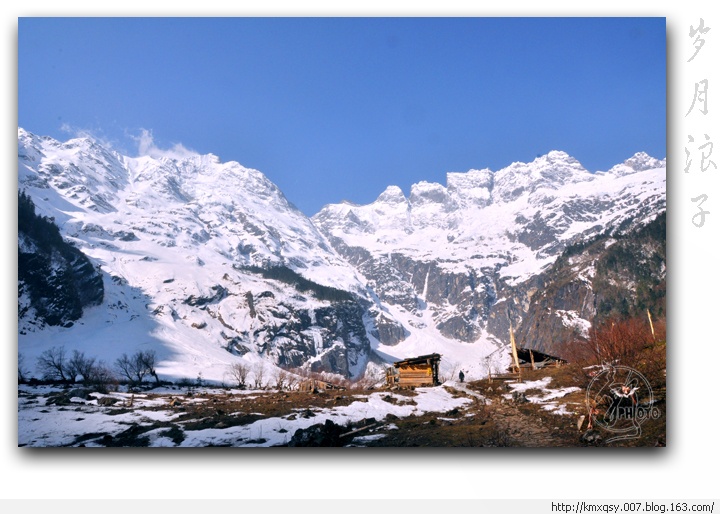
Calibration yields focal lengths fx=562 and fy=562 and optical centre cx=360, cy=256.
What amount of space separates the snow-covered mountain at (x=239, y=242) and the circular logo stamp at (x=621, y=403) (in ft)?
13.9

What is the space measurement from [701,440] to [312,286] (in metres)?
78.3

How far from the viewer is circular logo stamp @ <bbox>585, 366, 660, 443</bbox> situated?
11523mm

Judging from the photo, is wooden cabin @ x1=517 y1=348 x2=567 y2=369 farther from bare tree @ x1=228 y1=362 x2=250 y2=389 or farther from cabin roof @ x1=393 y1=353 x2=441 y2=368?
bare tree @ x1=228 y1=362 x2=250 y2=389

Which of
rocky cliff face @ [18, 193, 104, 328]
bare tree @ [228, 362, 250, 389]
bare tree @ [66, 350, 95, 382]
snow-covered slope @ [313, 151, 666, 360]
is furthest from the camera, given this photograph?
bare tree @ [228, 362, 250, 389]

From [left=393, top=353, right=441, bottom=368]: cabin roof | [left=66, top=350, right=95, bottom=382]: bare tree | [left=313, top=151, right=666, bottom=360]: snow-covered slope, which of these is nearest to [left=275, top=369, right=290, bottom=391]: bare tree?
[left=393, top=353, right=441, bottom=368]: cabin roof

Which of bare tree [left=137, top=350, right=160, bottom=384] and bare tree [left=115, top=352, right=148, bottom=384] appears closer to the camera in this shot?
bare tree [left=115, top=352, right=148, bottom=384]

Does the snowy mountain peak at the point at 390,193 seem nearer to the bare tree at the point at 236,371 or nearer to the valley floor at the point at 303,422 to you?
the valley floor at the point at 303,422

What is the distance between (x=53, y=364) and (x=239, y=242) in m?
38.4

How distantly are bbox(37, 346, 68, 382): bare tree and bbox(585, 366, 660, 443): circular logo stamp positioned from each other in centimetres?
1319

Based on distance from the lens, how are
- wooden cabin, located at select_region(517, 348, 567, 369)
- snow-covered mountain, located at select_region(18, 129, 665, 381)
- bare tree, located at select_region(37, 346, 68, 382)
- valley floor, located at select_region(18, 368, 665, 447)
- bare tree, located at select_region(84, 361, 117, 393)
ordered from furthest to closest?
wooden cabin, located at select_region(517, 348, 567, 369) < snow-covered mountain, located at select_region(18, 129, 665, 381) < bare tree, located at select_region(84, 361, 117, 393) < bare tree, located at select_region(37, 346, 68, 382) < valley floor, located at select_region(18, 368, 665, 447)

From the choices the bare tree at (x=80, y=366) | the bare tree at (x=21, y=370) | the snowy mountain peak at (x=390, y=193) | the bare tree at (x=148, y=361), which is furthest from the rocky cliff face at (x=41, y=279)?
the snowy mountain peak at (x=390, y=193)

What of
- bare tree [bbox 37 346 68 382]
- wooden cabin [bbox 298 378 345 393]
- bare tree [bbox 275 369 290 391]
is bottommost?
bare tree [bbox 275 369 290 391]

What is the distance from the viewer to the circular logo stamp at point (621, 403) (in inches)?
454

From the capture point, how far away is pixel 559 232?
138 ft
